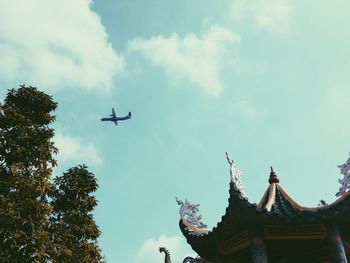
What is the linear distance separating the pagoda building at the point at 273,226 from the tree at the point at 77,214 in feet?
14.8

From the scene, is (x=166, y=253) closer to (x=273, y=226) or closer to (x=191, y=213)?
(x=191, y=213)

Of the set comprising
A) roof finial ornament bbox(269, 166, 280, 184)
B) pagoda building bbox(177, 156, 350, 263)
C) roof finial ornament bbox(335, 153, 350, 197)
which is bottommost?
pagoda building bbox(177, 156, 350, 263)

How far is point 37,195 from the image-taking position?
484 inches

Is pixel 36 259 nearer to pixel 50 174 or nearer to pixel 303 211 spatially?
pixel 50 174

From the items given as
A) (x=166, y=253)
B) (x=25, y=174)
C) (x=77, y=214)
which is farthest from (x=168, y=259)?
(x=25, y=174)

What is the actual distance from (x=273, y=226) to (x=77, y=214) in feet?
24.6

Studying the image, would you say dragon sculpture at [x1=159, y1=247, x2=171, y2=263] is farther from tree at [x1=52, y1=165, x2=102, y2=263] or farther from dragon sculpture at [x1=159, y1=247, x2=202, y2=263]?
tree at [x1=52, y1=165, x2=102, y2=263]

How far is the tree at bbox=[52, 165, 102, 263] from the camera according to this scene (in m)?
13.4

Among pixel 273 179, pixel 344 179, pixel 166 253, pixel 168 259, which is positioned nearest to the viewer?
pixel 344 179

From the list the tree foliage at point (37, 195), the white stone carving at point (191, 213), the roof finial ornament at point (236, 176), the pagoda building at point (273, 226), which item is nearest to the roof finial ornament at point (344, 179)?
the pagoda building at point (273, 226)

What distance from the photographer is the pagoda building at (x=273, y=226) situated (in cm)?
951

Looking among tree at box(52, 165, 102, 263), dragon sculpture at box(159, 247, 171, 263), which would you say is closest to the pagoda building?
dragon sculpture at box(159, 247, 171, 263)

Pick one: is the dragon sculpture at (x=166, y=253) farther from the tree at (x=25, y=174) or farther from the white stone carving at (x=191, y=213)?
the tree at (x=25, y=174)

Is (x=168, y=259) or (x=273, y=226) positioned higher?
(x=168, y=259)
